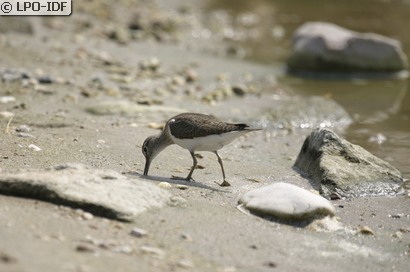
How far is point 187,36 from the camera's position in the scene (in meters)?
17.2

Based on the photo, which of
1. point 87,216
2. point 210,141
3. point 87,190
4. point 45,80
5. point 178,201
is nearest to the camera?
point 87,216

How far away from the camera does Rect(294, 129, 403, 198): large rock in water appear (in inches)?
312

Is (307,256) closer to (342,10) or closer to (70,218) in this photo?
(70,218)

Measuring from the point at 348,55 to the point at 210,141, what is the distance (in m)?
7.83

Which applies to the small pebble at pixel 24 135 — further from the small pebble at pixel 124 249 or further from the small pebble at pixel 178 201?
the small pebble at pixel 124 249

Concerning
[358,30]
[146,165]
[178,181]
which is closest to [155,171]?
[146,165]

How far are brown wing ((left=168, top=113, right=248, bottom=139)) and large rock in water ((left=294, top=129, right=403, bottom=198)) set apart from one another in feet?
3.98

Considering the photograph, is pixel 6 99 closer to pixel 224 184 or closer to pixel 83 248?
pixel 224 184

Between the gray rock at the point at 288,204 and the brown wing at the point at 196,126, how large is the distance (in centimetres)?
89

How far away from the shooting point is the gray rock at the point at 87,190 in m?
5.98

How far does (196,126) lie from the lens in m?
7.68

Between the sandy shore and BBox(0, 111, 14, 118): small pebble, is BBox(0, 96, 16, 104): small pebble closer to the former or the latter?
the sandy shore

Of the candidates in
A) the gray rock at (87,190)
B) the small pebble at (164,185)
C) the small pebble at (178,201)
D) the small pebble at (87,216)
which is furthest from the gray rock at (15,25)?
the small pebble at (87,216)

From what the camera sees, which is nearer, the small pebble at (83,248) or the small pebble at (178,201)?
the small pebble at (83,248)
